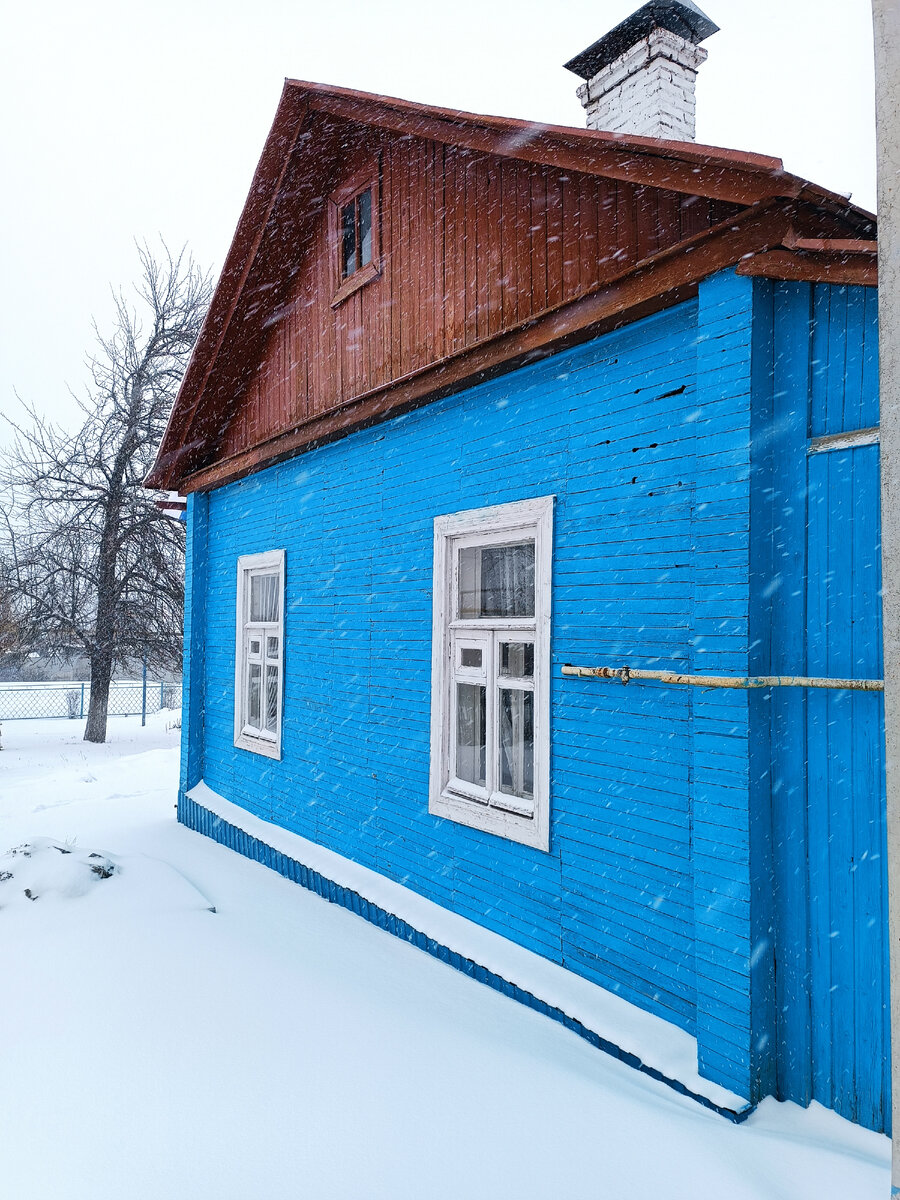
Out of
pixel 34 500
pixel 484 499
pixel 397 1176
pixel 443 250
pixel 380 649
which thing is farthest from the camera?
pixel 34 500

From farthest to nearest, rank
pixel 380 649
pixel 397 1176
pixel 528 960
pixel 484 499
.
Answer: pixel 380 649
pixel 484 499
pixel 528 960
pixel 397 1176

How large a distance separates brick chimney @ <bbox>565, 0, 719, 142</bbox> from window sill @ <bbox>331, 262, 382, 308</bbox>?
193cm

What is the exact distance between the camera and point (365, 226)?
593 centimetres

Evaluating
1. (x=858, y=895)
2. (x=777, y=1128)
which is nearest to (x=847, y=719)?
(x=858, y=895)

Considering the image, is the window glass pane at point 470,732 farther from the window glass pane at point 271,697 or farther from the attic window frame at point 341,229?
the attic window frame at point 341,229

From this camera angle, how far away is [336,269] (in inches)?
241

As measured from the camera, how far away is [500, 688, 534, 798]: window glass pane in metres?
4.20

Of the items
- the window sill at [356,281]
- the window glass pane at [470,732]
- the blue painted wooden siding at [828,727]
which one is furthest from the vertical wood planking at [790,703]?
the window sill at [356,281]

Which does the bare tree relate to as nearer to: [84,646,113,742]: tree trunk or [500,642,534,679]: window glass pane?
[84,646,113,742]: tree trunk

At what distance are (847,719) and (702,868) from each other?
2.74 feet

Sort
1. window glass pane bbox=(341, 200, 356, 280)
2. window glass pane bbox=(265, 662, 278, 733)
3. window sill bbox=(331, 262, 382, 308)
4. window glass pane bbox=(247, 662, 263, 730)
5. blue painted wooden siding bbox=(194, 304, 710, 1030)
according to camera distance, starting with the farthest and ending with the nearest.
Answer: window glass pane bbox=(247, 662, 263, 730)
window glass pane bbox=(265, 662, 278, 733)
window glass pane bbox=(341, 200, 356, 280)
window sill bbox=(331, 262, 382, 308)
blue painted wooden siding bbox=(194, 304, 710, 1030)

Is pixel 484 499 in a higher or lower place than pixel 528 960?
higher

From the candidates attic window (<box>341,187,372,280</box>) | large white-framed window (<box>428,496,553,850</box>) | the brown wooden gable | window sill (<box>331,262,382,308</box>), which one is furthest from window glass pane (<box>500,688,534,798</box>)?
attic window (<box>341,187,372,280</box>)

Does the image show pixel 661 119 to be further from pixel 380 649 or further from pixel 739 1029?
pixel 739 1029
